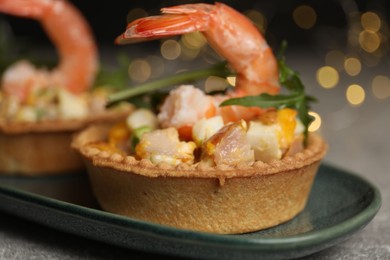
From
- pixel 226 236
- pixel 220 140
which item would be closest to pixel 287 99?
pixel 220 140

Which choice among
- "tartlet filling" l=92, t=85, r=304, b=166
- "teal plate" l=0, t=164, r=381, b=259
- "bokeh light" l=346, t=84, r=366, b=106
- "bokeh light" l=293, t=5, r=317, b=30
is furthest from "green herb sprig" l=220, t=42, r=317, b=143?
"bokeh light" l=293, t=5, r=317, b=30

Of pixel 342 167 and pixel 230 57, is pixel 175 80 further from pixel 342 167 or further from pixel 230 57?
pixel 342 167

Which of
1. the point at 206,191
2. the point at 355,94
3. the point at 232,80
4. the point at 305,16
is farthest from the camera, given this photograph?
the point at 305,16

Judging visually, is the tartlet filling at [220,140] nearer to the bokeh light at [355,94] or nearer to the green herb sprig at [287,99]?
the green herb sprig at [287,99]

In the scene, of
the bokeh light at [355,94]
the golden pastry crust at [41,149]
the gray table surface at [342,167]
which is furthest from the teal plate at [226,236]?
the bokeh light at [355,94]

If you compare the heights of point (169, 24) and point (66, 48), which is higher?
point (169, 24)

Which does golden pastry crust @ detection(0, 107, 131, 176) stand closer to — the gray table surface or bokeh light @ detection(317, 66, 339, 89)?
the gray table surface
